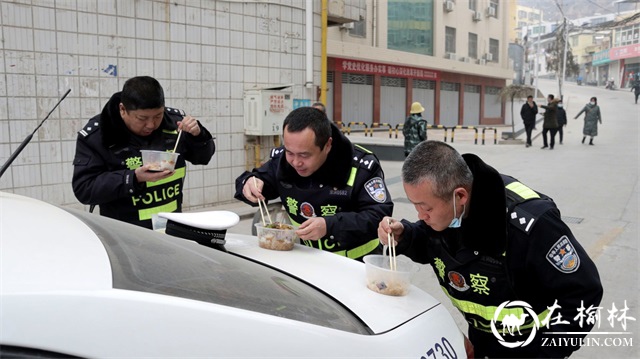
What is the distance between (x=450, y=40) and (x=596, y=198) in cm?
2554

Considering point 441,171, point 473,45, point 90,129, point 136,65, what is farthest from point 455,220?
point 473,45

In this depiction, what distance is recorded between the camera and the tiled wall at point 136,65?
19.5 feet

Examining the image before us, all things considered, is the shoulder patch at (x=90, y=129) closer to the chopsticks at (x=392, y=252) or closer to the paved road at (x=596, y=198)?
the chopsticks at (x=392, y=252)

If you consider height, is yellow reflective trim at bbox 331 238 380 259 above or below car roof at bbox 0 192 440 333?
below

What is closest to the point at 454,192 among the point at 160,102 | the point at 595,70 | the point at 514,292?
the point at 514,292

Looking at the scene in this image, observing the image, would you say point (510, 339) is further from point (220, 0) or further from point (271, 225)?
point (220, 0)

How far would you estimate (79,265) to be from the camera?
3.85 feet

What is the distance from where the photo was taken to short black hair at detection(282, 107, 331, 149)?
105 inches

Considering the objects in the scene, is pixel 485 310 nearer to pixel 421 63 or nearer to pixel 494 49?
pixel 421 63

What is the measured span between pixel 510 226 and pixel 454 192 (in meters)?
0.24

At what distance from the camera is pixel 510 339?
83.2 inches

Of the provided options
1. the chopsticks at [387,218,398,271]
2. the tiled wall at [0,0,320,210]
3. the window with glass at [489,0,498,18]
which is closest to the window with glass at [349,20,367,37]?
the window with glass at [489,0,498,18]

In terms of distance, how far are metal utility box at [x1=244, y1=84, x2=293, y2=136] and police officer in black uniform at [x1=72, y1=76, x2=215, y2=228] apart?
438cm

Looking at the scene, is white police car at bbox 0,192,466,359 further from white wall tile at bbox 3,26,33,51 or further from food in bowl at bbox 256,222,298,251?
white wall tile at bbox 3,26,33,51
